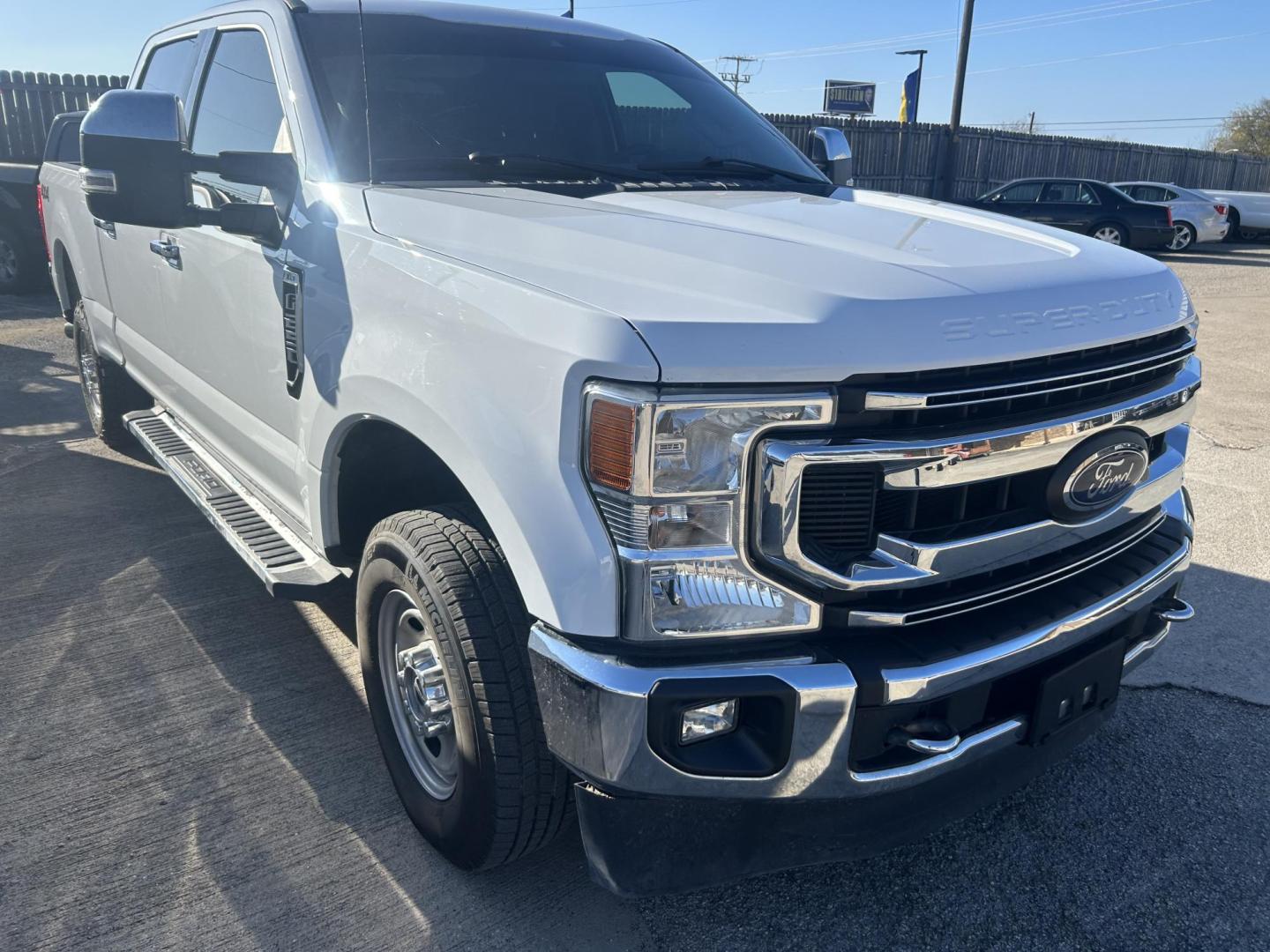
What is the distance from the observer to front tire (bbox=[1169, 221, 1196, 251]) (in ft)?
61.9

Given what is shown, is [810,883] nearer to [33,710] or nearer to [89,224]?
[33,710]

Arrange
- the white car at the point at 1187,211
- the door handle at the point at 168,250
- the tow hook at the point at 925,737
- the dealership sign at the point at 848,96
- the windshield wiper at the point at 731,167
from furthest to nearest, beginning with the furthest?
the dealership sign at the point at 848,96
the white car at the point at 1187,211
the door handle at the point at 168,250
the windshield wiper at the point at 731,167
the tow hook at the point at 925,737

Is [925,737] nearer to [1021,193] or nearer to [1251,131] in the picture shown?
[1021,193]

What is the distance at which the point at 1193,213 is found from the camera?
61.8 feet

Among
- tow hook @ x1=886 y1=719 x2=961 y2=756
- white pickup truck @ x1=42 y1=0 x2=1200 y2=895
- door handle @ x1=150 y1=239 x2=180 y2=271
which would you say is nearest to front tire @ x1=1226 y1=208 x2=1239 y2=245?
white pickup truck @ x1=42 y1=0 x2=1200 y2=895

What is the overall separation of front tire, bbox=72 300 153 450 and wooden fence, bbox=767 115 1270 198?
1361 centimetres

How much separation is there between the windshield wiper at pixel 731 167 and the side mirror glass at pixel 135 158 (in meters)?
1.33

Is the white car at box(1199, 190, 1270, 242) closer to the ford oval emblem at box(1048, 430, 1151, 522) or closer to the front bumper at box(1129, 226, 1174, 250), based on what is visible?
the front bumper at box(1129, 226, 1174, 250)

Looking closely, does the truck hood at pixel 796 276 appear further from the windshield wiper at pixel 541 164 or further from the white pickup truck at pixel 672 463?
the windshield wiper at pixel 541 164

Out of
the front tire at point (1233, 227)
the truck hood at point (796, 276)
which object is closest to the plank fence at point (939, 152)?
the front tire at point (1233, 227)

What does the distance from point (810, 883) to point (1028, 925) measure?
0.49 meters

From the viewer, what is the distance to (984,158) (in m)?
23.4

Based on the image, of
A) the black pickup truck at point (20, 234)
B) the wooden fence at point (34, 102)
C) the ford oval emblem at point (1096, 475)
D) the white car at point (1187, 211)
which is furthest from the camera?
the white car at point (1187, 211)

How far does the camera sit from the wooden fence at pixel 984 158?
20.9 meters
